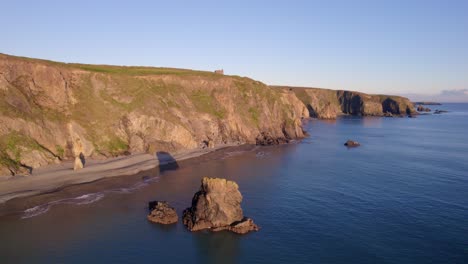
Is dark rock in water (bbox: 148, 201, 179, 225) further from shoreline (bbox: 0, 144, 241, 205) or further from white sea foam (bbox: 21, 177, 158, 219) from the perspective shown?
shoreline (bbox: 0, 144, 241, 205)

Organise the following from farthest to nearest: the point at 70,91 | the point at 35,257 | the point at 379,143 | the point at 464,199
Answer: the point at 379,143 → the point at 70,91 → the point at 464,199 → the point at 35,257

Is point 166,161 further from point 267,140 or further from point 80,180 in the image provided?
point 267,140

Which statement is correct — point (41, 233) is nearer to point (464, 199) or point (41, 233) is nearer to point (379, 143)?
point (464, 199)

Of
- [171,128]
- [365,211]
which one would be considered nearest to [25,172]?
[171,128]

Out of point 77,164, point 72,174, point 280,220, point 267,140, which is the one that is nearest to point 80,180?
point 72,174

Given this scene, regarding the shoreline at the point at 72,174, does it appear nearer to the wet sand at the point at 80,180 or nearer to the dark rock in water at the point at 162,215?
the wet sand at the point at 80,180

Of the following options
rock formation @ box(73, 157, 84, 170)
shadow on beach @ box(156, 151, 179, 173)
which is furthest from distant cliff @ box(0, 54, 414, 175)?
rock formation @ box(73, 157, 84, 170)
